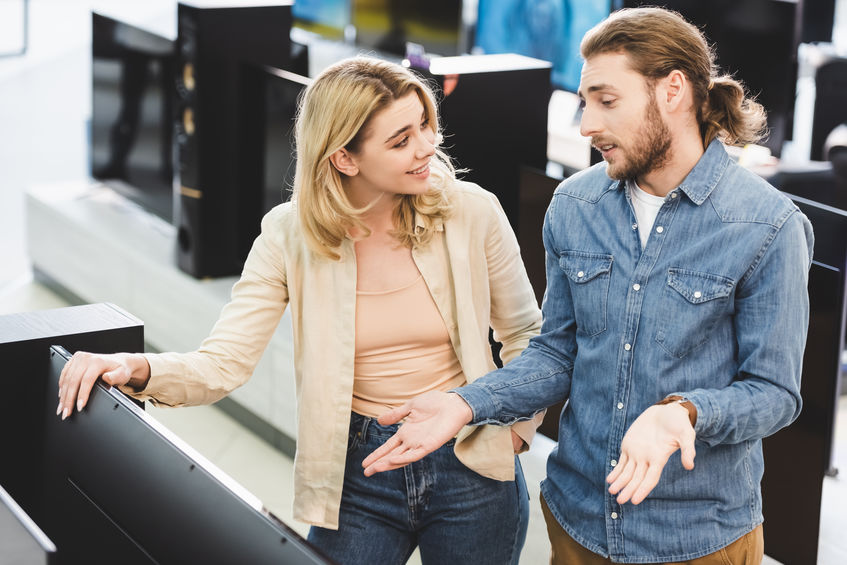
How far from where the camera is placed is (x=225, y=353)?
6.07 feet

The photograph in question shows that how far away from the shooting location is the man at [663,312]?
1.48m

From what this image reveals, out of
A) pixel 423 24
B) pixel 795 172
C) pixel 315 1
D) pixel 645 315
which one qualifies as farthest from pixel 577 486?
pixel 315 1

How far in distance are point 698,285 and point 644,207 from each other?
16cm

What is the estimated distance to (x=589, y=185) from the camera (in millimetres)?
1684

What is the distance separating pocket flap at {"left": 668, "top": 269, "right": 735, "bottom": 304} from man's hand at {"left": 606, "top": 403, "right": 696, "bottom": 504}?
7.3 inches

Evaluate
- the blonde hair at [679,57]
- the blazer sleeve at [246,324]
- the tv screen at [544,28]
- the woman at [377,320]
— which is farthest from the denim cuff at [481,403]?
the tv screen at [544,28]

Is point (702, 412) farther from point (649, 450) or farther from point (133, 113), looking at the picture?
point (133, 113)

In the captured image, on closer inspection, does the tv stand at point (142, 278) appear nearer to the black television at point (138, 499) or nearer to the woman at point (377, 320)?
the woman at point (377, 320)

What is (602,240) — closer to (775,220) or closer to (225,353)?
(775,220)

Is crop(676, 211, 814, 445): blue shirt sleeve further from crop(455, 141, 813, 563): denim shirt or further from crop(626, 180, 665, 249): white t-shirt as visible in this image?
crop(626, 180, 665, 249): white t-shirt

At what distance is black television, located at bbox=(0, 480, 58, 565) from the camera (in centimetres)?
111

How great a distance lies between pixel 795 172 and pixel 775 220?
2730 mm

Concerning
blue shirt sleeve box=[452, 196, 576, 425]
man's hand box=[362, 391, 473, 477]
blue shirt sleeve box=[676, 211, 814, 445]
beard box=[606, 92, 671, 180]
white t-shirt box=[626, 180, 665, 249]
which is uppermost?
beard box=[606, 92, 671, 180]

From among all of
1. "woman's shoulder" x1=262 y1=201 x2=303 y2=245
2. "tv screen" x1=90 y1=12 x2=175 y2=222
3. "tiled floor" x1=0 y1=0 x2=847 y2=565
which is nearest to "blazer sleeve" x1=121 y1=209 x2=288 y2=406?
"woman's shoulder" x1=262 y1=201 x2=303 y2=245
